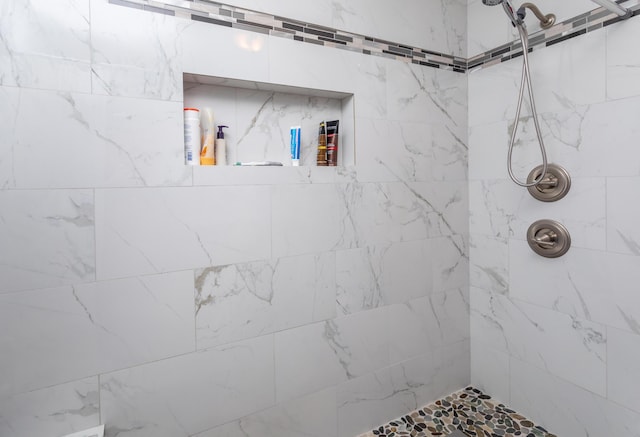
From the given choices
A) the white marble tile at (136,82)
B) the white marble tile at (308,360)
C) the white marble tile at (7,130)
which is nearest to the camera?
the white marble tile at (7,130)

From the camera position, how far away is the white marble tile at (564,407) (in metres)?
1.37

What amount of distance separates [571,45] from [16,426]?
2.34m

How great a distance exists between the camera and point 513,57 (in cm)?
166

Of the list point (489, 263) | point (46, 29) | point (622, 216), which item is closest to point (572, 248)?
point (622, 216)

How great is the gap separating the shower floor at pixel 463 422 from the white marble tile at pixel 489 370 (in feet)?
0.18

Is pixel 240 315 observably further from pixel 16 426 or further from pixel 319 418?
pixel 16 426

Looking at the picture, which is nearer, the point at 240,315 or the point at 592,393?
the point at 240,315

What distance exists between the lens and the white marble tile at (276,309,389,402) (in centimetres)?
142

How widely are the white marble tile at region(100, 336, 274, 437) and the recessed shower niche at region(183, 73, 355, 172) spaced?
2.28 ft

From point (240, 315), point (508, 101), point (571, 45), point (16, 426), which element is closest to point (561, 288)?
point (508, 101)

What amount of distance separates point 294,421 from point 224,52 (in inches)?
57.0

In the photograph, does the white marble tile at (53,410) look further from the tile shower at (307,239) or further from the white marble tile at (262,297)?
the white marble tile at (262,297)

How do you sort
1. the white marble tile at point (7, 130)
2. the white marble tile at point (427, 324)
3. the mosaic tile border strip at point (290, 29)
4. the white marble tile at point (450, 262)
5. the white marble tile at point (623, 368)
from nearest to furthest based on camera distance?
the white marble tile at point (7, 130) → the mosaic tile border strip at point (290, 29) → the white marble tile at point (623, 368) → the white marble tile at point (427, 324) → the white marble tile at point (450, 262)

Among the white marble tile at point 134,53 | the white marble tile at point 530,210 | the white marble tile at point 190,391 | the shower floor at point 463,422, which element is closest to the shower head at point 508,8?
the white marble tile at point 530,210
